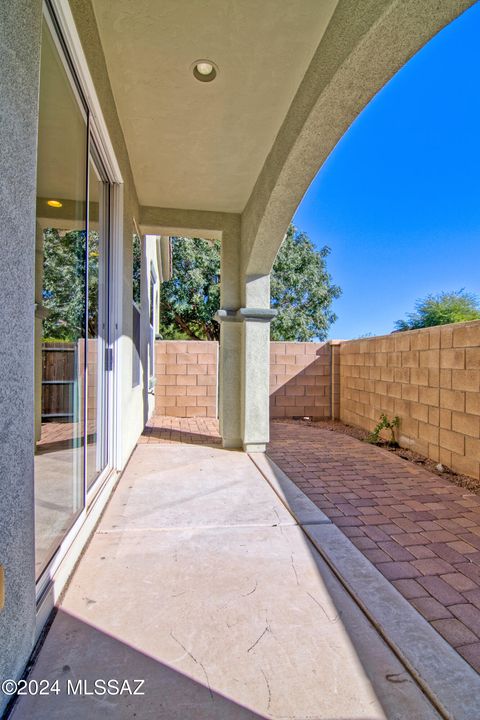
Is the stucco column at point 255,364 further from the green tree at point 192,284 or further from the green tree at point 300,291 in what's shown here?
the green tree at point 300,291

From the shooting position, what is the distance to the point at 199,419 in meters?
6.82

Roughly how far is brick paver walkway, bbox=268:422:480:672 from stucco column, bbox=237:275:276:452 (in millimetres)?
350

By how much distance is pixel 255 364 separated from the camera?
4.50 meters

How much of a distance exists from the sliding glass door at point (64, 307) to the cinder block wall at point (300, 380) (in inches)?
181

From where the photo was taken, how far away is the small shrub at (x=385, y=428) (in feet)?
16.7

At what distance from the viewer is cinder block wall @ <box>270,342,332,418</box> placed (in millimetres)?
7207

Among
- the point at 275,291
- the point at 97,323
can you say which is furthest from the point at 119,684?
the point at 275,291

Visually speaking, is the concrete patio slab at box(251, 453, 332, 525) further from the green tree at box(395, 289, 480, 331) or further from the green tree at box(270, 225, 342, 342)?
the green tree at box(395, 289, 480, 331)

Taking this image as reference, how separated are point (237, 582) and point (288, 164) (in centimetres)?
293

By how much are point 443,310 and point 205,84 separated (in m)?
17.6

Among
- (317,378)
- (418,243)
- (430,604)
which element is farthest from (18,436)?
(418,243)

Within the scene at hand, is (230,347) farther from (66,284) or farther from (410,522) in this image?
(410,522)

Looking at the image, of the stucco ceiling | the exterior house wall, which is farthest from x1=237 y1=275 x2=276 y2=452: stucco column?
the exterior house wall

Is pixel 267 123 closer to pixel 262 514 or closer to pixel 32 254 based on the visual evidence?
pixel 32 254
